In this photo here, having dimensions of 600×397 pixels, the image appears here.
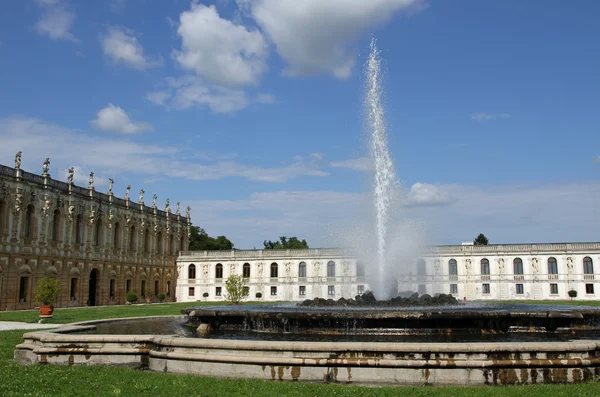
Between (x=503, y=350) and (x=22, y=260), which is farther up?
(x=22, y=260)

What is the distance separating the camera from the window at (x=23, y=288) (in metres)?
48.1

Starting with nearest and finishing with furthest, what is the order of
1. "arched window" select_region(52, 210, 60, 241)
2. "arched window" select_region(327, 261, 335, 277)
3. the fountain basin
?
the fountain basin < "arched window" select_region(52, 210, 60, 241) < "arched window" select_region(327, 261, 335, 277)

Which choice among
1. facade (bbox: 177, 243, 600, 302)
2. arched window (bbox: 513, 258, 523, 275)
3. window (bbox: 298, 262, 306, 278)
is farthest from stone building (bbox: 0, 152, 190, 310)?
arched window (bbox: 513, 258, 523, 275)

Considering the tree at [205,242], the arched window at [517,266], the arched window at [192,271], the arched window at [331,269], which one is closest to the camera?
the arched window at [517,266]

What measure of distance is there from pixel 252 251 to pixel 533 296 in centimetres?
3595

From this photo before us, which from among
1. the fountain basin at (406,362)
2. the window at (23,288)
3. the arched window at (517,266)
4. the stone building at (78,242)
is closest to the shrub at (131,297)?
the stone building at (78,242)

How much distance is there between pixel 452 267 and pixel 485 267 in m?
3.90

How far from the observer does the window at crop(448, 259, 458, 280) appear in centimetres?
6756

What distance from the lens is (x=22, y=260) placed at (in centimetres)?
4806

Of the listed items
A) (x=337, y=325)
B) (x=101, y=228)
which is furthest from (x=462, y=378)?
(x=101, y=228)

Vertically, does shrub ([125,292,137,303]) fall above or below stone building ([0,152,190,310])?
below

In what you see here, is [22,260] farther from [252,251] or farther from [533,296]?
[533,296]

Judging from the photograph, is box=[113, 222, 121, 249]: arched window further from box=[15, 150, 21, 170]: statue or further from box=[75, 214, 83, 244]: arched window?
box=[15, 150, 21, 170]: statue

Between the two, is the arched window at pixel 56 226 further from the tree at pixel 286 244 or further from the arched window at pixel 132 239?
the tree at pixel 286 244
